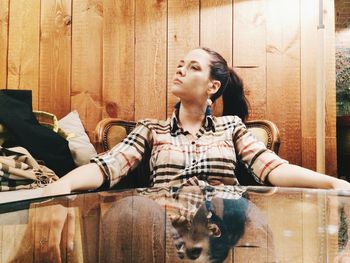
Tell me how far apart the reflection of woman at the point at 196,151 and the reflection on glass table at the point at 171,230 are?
353mm

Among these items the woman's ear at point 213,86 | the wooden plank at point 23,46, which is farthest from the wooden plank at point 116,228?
the wooden plank at point 23,46

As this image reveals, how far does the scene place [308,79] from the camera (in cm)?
204

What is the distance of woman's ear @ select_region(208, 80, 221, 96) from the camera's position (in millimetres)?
1696

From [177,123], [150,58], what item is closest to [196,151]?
[177,123]

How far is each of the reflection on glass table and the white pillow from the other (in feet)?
2.74

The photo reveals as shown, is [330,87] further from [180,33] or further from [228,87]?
[180,33]

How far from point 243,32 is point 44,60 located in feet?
3.35

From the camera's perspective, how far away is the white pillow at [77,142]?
171 cm

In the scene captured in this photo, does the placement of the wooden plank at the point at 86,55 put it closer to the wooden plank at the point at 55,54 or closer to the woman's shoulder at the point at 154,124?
the wooden plank at the point at 55,54

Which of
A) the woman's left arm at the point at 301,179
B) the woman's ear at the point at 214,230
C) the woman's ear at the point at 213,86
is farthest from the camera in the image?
the woman's ear at the point at 213,86

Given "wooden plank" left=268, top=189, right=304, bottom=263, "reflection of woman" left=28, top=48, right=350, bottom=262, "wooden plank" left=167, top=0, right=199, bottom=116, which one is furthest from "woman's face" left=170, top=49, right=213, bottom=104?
"wooden plank" left=268, top=189, right=304, bottom=263

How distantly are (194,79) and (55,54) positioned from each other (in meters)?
0.87

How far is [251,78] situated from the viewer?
81.0 inches

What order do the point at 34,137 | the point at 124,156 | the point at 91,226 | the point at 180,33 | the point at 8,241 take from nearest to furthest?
the point at 8,241
the point at 91,226
the point at 124,156
the point at 34,137
the point at 180,33
